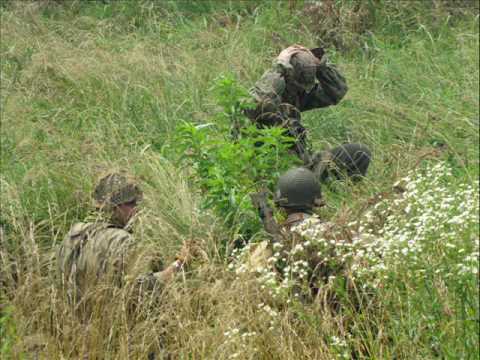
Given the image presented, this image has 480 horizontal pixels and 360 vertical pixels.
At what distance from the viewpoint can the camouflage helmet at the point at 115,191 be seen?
639 cm

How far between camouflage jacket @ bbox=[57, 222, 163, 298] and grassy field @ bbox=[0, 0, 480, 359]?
12cm

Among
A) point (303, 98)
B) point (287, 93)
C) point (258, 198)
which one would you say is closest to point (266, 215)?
point (258, 198)

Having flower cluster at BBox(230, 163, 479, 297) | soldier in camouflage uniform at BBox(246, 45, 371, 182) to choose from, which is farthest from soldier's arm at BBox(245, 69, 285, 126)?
flower cluster at BBox(230, 163, 479, 297)

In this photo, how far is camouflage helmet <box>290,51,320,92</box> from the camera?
800cm

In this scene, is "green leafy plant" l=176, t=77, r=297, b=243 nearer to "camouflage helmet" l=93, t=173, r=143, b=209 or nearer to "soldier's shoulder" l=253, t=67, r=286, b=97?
"soldier's shoulder" l=253, t=67, r=286, b=97

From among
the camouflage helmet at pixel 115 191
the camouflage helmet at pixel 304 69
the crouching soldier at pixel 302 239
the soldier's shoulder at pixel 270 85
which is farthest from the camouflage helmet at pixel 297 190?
the camouflage helmet at pixel 304 69

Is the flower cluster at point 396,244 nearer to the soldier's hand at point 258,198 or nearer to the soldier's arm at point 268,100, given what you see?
the soldier's hand at point 258,198

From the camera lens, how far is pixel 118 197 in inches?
252

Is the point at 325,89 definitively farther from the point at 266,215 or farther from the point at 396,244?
the point at 396,244

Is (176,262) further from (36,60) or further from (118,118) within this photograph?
(36,60)

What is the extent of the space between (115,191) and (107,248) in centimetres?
44

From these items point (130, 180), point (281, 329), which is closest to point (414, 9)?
point (130, 180)

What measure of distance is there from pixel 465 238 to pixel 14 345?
231 cm

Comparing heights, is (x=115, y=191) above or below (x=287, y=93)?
above
